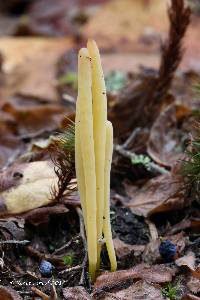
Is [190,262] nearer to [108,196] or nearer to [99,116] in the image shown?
[108,196]

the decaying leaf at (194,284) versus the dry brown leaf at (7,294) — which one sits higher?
the dry brown leaf at (7,294)

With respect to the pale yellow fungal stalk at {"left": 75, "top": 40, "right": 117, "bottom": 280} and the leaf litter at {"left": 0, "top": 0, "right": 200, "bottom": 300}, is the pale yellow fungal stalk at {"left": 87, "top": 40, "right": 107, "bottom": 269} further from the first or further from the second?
the leaf litter at {"left": 0, "top": 0, "right": 200, "bottom": 300}

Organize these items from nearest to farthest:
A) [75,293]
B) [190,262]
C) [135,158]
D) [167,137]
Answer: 1. [75,293]
2. [190,262]
3. [135,158]
4. [167,137]

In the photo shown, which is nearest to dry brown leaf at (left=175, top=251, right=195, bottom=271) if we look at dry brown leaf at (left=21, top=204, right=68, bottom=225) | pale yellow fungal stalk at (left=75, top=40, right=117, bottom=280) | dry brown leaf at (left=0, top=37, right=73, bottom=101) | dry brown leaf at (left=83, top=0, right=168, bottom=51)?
pale yellow fungal stalk at (left=75, top=40, right=117, bottom=280)

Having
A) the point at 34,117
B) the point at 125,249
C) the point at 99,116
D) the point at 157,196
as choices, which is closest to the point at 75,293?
the point at 125,249

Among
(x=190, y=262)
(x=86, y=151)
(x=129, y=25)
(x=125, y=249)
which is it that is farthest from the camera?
(x=129, y=25)

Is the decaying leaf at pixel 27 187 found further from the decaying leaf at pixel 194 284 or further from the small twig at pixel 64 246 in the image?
the decaying leaf at pixel 194 284

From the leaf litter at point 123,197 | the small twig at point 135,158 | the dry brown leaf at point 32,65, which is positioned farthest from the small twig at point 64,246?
the dry brown leaf at point 32,65
